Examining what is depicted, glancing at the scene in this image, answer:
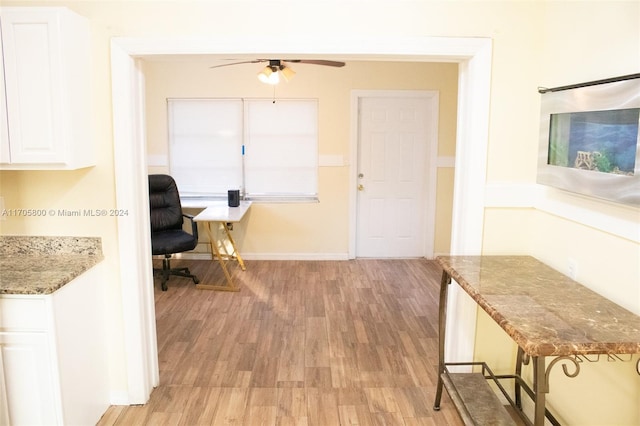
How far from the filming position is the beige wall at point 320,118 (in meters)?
5.34

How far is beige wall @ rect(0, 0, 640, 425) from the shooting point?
2162mm

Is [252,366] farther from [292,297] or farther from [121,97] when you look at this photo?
[121,97]

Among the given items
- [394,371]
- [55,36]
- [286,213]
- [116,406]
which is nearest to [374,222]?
[286,213]

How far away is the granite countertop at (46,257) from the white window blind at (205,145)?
3110mm

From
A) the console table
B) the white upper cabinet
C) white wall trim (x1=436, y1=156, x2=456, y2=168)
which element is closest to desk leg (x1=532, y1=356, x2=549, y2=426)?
the console table

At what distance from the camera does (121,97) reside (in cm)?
239

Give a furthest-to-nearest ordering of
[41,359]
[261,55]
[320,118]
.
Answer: [320,118], [261,55], [41,359]

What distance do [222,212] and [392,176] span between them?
2.12 m

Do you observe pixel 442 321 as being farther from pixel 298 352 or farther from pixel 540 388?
pixel 298 352

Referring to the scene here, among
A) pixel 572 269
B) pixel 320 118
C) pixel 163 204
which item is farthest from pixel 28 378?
pixel 320 118

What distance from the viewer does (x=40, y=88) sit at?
2.18m

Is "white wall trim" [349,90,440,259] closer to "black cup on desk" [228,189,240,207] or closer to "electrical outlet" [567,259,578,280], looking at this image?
"black cup on desk" [228,189,240,207]

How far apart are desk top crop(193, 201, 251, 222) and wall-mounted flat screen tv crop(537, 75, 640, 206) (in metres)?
3.00

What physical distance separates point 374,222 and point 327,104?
5.07ft
